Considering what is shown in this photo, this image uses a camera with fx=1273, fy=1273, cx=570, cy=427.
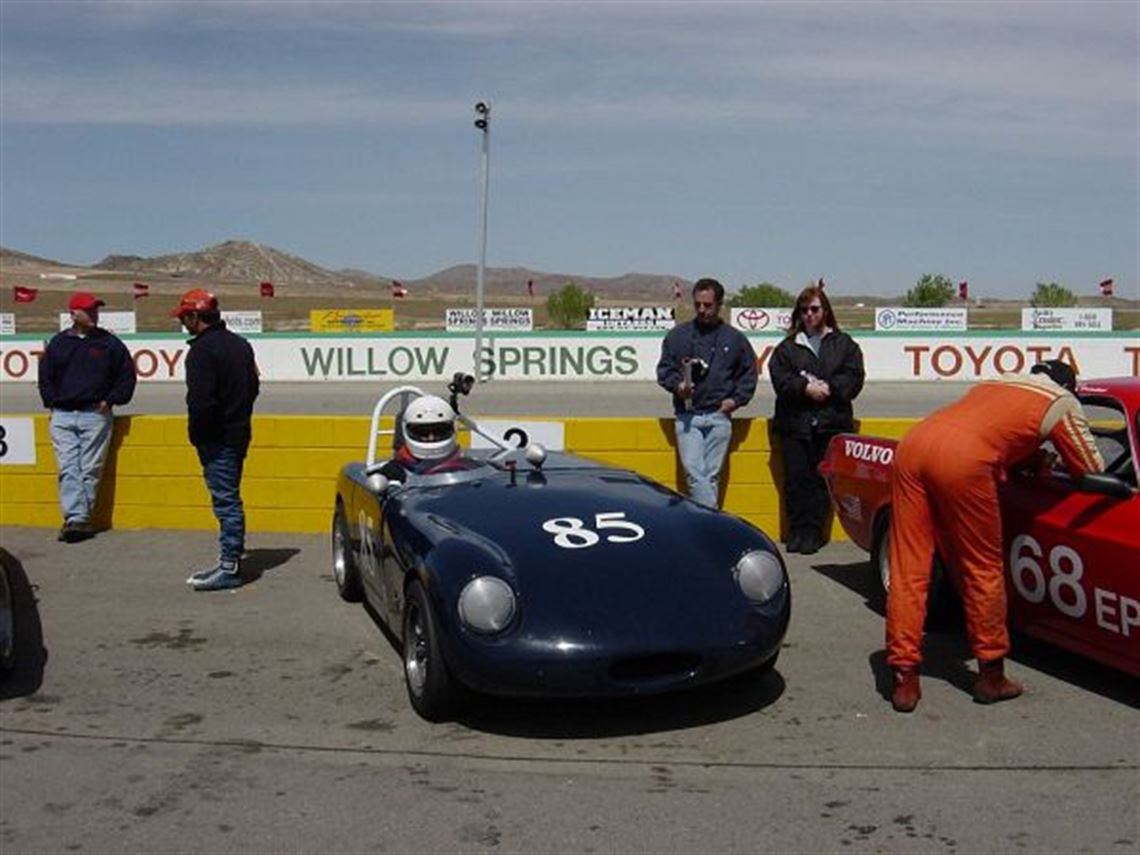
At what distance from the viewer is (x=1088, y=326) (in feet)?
115

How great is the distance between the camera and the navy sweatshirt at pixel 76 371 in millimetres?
8711

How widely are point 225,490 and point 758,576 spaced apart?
367 centimetres

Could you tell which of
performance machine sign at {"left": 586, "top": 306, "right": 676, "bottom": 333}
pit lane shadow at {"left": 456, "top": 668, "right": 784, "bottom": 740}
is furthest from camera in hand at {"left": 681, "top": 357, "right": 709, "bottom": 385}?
performance machine sign at {"left": 586, "top": 306, "right": 676, "bottom": 333}

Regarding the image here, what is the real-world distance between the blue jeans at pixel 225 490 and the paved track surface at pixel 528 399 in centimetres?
1155

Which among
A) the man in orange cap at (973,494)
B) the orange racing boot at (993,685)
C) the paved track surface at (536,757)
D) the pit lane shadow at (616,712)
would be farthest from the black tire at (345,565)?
the orange racing boot at (993,685)

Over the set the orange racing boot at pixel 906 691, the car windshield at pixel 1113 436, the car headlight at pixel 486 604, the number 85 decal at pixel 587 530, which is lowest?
the orange racing boot at pixel 906 691

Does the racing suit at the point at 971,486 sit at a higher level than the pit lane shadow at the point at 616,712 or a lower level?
higher

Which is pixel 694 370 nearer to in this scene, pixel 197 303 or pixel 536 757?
pixel 197 303

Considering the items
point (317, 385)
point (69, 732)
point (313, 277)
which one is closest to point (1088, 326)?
point (317, 385)

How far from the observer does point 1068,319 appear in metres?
34.4

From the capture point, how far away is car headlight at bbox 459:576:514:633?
14.9 ft

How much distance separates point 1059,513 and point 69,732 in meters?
3.99

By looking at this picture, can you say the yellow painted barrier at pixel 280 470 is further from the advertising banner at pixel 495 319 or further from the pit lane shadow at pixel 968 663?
the advertising banner at pixel 495 319

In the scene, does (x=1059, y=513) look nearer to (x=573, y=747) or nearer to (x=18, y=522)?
(x=573, y=747)
